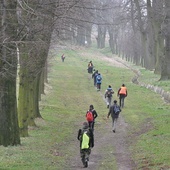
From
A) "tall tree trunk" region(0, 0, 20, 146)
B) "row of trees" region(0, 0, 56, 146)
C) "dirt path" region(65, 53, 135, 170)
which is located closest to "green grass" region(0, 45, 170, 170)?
"dirt path" region(65, 53, 135, 170)

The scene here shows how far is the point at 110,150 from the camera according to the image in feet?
61.3

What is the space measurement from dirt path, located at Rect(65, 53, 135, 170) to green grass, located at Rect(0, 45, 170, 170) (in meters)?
0.22

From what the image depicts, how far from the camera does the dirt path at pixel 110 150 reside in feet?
52.0

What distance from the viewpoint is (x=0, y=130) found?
662 inches

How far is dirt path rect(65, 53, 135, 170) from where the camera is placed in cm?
1584

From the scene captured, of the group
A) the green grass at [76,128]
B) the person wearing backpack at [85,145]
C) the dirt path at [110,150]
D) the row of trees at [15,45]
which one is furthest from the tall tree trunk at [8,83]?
the person wearing backpack at [85,145]

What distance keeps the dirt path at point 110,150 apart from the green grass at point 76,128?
22cm

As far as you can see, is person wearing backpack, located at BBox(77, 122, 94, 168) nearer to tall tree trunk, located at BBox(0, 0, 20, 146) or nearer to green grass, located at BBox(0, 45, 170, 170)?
green grass, located at BBox(0, 45, 170, 170)

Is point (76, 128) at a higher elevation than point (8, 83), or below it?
below

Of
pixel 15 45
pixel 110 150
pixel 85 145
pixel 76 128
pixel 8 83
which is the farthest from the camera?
pixel 76 128

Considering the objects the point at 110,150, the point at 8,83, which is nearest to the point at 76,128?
the point at 110,150

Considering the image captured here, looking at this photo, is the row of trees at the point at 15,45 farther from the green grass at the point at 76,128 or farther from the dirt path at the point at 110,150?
the dirt path at the point at 110,150

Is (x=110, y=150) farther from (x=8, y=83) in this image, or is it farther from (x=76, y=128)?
(x=76, y=128)

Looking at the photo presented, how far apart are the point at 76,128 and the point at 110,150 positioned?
6066mm
